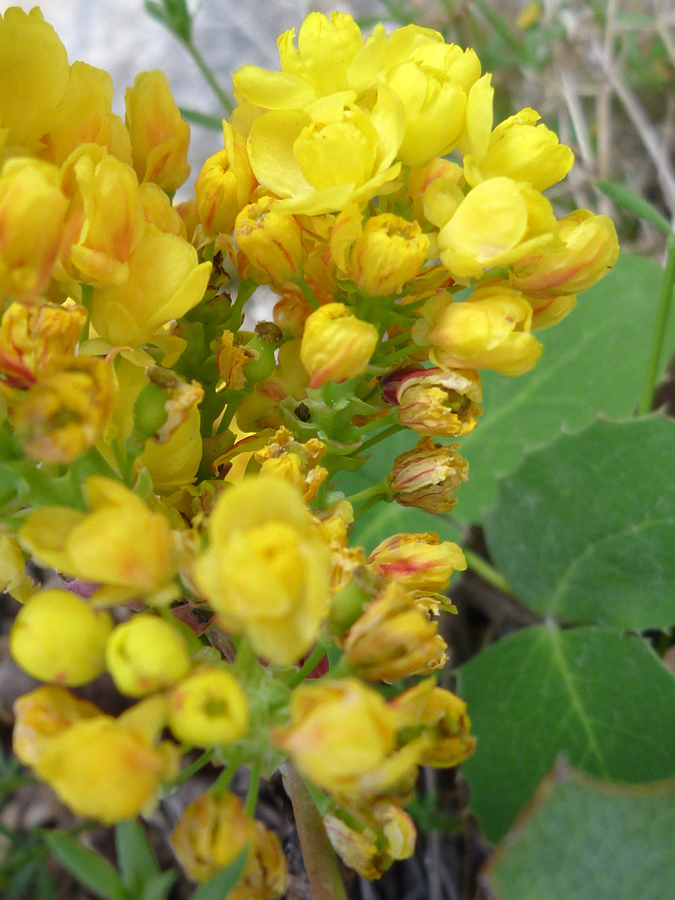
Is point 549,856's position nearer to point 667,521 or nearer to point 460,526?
point 667,521

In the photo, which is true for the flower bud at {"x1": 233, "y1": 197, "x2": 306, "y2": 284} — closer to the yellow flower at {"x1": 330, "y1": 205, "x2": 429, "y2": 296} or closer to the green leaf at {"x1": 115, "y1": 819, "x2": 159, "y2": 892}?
the yellow flower at {"x1": 330, "y1": 205, "x2": 429, "y2": 296}

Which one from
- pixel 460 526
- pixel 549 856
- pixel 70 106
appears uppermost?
pixel 70 106

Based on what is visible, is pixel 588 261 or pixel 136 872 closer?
pixel 136 872

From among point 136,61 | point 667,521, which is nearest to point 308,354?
point 667,521

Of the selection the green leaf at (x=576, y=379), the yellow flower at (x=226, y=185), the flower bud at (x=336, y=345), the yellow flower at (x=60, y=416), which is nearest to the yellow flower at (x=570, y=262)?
the flower bud at (x=336, y=345)

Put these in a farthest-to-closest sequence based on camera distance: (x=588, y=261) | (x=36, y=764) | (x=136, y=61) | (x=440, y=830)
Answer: (x=136, y=61) < (x=440, y=830) < (x=588, y=261) < (x=36, y=764)

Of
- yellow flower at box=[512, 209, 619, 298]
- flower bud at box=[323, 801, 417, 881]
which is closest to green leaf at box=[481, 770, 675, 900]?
flower bud at box=[323, 801, 417, 881]
